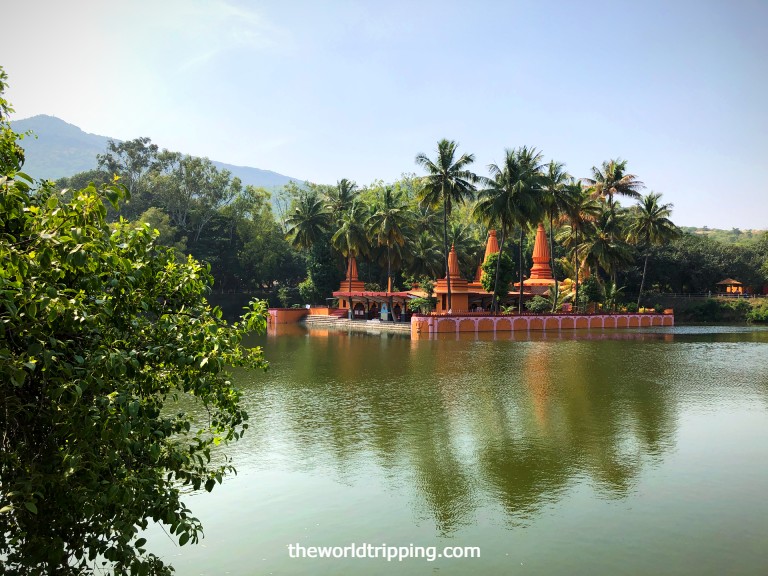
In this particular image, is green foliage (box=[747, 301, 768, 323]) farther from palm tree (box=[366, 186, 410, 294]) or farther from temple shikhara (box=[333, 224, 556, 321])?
palm tree (box=[366, 186, 410, 294])

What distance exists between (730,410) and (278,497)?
14.3 metres

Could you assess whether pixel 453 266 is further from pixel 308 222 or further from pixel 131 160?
pixel 131 160

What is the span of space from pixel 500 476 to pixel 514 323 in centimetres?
3567

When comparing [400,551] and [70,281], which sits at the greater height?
[70,281]

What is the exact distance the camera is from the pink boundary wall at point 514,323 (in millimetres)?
44906

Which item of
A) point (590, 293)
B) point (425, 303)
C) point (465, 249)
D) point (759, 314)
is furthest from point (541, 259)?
point (759, 314)

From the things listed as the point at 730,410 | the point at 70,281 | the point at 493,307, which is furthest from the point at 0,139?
the point at 493,307

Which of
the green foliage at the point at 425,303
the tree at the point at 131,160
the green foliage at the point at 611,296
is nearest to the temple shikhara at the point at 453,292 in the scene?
the green foliage at the point at 425,303

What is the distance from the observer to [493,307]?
1940 inches

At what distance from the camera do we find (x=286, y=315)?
215 feet

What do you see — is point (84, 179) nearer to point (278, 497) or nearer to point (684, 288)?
point (684, 288)

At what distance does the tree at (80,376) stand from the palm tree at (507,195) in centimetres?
4140

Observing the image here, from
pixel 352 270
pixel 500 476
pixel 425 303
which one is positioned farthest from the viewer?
pixel 352 270

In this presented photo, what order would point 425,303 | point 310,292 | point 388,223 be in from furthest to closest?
1. point 310,292
2. point 388,223
3. point 425,303
